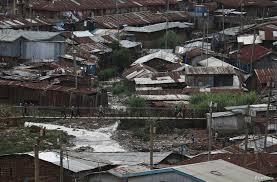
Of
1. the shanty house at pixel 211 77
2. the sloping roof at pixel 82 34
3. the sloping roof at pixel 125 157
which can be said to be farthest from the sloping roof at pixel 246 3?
the sloping roof at pixel 125 157

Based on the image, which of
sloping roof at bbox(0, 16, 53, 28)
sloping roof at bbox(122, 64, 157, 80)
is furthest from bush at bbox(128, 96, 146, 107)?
sloping roof at bbox(0, 16, 53, 28)

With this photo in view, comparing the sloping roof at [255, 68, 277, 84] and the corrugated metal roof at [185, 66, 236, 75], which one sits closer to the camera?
the corrugated metal roof at [185, 66, 236, 75]

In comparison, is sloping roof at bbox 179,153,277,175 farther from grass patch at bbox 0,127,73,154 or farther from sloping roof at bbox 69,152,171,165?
grass patch at bbox 0,127,73,154

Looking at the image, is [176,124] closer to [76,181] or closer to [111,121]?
[111,121]

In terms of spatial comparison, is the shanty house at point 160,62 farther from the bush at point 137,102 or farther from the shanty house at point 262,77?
the bush at point 137,102

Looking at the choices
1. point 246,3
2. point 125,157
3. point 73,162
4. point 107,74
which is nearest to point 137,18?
point 246,3

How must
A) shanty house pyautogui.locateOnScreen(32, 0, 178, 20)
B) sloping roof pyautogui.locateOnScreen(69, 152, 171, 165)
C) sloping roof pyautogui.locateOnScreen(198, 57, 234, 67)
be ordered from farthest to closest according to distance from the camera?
shanty house pyautogui.locateOnScreen(32, 0, 178, 20)
sloping roof pyautogui.locateOnScreen(198, 57, 234, 67)
sloping roof pyautogui.locateOnScreen(69, 152, 171, 165)
